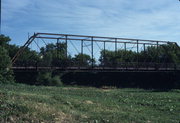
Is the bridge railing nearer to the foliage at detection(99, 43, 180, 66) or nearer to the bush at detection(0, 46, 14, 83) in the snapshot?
the bush at detection(0, 46, 14, 83)

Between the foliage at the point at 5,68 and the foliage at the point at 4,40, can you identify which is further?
the foliage at the point at 4,40

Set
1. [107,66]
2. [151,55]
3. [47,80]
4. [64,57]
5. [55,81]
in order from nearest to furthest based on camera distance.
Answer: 1. [107,66]
2. [55,81]
3. [47,80]
4. [64,57]
5. [151,55]

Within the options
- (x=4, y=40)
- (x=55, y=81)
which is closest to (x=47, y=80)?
(x=55, y=81)

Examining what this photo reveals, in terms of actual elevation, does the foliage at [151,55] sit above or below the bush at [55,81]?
above

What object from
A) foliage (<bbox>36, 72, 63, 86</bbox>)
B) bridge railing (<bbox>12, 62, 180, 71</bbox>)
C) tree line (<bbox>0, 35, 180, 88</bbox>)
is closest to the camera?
bridge railing (<bbox>12, 62, 180, 71</bbox>)

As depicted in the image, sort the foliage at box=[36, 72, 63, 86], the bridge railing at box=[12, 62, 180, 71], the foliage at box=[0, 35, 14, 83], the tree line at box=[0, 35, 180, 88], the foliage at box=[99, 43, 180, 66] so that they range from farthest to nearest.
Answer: the foliage at box=[99, 43, 180, 66], the foliage at box=[36, 72, 63, 86], the tree line at box=[0, 35, 180, 88], the bridge railing at box=[12, 62, 180, 71], the foliage at box=[0, 35, 14, 83]

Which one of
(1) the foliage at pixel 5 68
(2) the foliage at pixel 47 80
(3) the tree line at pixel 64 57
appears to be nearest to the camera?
(1) the foliage at pixel 5 68

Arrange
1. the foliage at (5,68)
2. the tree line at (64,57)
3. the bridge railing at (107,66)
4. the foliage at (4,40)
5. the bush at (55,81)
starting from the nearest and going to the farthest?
the foliage at (5,68) → the bridge railing at (107,66) → the tree line at (64,57) → the bush at (55,81) → the foliage at (4,40)

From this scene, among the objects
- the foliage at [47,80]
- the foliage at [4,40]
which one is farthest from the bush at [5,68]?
the foliage at [4,40]

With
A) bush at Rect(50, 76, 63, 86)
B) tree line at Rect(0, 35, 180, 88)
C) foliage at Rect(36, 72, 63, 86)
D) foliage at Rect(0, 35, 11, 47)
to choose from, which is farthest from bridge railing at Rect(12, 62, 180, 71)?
foliage at Rect(0, 35, 11, 47)

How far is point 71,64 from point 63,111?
58419 millimetres

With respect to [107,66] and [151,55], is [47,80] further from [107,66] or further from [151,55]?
[151,55]

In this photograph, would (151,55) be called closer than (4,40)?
No

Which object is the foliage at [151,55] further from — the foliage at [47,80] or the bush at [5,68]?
the bush at [5,68]
